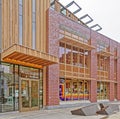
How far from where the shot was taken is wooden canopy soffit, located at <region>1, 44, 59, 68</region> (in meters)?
16.6

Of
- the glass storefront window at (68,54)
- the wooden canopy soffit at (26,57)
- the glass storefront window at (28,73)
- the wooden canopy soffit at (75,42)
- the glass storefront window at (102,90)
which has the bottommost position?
the glass storefront window at (102,90)

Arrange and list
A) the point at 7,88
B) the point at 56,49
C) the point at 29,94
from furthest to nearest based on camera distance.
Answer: the point at 56,49 → the point at 29,94 → the point at 7,88

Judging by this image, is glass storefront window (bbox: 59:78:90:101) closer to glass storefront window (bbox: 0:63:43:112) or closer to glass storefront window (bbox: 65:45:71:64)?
glass storefront window (bbox: 65:45:71:64)

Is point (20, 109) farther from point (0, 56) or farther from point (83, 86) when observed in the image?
point (83, 86)

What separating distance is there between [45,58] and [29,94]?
295 cm

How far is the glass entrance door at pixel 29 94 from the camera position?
19656 mm

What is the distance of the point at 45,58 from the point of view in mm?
19250

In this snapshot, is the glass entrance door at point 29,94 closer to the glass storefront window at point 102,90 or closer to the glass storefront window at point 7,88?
the glass storefront window at point 7,88

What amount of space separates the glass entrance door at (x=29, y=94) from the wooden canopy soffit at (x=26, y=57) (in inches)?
49.2

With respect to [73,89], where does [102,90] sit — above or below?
below

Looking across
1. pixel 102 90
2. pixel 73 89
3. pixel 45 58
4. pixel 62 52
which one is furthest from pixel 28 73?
pixel 102 90

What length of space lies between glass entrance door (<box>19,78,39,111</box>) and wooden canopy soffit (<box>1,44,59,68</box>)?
4.10ft

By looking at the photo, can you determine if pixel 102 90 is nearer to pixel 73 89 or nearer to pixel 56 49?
pixel 73 89

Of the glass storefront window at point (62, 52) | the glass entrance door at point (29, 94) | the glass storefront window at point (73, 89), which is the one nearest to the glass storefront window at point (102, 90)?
the glass storefront window at point (73, 89)
